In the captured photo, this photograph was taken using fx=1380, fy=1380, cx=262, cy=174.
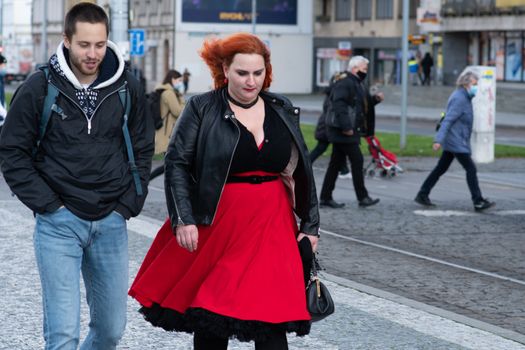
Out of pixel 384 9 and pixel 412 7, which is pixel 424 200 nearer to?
pixel 412 7

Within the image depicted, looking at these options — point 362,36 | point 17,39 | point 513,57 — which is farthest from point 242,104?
point 17,39

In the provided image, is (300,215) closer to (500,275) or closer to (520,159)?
(500,275)

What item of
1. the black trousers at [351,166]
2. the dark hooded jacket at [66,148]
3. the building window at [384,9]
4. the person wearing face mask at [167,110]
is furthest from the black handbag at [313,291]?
the building window at [384,9]

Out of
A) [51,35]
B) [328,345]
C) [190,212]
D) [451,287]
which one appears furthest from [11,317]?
[51,35]

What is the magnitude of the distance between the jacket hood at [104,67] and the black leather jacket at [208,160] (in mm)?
396

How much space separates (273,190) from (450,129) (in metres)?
10.7

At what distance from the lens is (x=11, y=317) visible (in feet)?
27.1

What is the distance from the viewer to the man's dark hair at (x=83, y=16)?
551 centimetres

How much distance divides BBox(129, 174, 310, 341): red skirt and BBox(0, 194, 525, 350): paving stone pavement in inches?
66.6

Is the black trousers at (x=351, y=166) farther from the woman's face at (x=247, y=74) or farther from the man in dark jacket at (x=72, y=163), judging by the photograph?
the man in dark jacket at (x=72, y=163)

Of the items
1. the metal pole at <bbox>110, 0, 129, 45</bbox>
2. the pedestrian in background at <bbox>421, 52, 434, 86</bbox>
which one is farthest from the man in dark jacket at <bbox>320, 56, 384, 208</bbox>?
the pedestrian in background at <bbox>421, 52, 434, 86</bbox>

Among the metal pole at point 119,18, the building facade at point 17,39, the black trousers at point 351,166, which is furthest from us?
the building facade at point 17,39

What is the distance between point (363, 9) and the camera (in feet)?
240

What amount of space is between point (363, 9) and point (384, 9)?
250 cm
